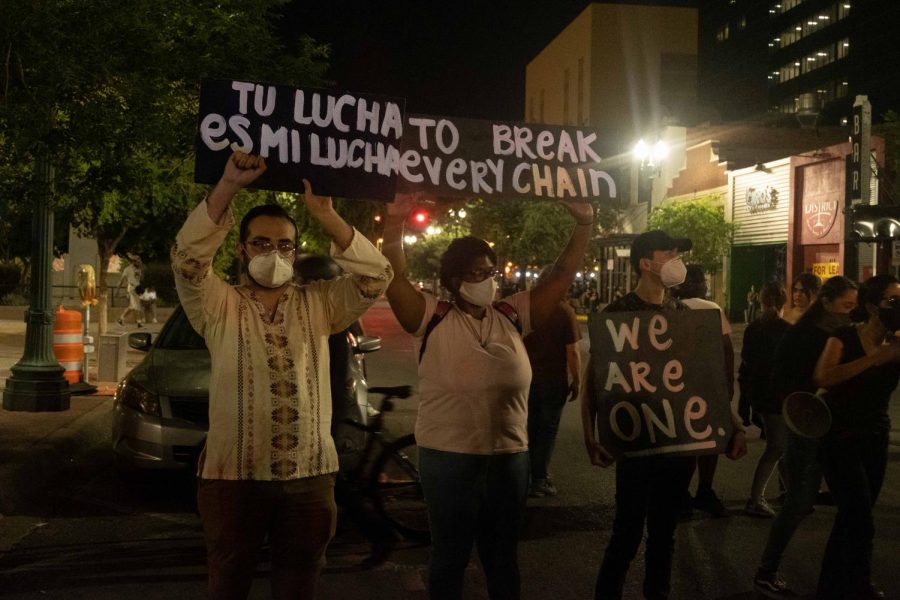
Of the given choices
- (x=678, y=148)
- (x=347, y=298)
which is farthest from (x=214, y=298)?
(x=678, y=148)

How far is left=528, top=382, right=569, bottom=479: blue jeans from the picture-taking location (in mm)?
8102

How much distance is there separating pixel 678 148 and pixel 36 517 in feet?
133

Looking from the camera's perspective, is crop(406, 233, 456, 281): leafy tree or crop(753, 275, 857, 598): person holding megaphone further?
crop(406, 233, 456, 281): leafy tree

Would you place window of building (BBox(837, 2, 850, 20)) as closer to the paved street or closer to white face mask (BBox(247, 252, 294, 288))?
the paved street

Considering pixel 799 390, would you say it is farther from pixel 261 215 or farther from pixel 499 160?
pixel 261 215

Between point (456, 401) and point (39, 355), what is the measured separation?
8.90 meters

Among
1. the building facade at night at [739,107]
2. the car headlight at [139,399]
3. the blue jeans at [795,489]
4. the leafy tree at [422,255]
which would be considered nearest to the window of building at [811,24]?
the building facade at night at [739,107]

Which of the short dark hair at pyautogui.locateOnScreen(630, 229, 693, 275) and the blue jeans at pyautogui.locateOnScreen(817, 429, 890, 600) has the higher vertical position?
the short dark hair at pyautogui.locateOnScreen(630, 229, 693, 275)

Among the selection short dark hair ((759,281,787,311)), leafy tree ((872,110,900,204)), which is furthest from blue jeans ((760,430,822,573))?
leafy tree ((872,110,900,204))

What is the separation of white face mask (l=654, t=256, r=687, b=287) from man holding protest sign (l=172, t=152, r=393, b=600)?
6.22 ft

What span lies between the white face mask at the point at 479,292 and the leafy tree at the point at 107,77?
4.97m

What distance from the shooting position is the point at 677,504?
4.84 meters

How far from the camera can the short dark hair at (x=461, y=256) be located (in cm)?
448

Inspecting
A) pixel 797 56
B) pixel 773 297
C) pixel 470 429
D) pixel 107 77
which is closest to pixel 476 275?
pixel 470 429
